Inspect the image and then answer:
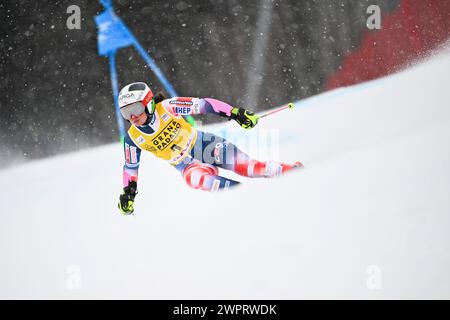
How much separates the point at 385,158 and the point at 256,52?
3.19ft

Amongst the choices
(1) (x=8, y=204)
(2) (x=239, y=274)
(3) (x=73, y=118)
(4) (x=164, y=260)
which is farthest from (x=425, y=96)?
(1) (x=8, y=204)

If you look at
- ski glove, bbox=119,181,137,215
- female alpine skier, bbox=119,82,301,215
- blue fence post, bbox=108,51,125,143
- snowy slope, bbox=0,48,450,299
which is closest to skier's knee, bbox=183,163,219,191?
female alpine skier, bbox=119,82,301,215

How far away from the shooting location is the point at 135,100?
2643 millimetres

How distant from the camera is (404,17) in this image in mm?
3496

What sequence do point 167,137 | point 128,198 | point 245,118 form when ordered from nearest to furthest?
point 245,118 < point 167,137 < point 128,198

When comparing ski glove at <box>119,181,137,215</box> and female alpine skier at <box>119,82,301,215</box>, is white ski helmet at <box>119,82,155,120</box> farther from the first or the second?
ski glove at <box>119,181,137,215</box>

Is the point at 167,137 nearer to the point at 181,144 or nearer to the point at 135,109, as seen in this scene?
the point at 181,144

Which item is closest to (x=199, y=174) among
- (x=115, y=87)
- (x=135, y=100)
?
(x=135, y=100)

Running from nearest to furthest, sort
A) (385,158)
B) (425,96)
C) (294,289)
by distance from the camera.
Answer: (294,289)
(385,158)
(425,96)

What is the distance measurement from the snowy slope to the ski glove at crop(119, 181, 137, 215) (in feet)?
0.44

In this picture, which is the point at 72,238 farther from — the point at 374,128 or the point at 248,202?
the point at 374,128

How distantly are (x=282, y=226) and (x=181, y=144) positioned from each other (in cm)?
68

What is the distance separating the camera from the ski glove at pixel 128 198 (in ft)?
9.34

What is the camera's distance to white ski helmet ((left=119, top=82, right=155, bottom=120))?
2646 mm
